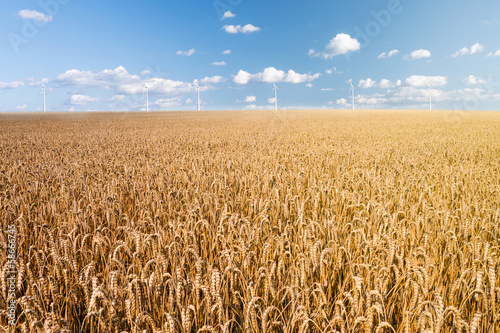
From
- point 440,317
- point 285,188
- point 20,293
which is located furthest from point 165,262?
point 285,188

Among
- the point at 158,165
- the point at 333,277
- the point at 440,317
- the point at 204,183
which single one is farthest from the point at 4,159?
the point at 440,317

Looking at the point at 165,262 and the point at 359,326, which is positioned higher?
the point at 165,262

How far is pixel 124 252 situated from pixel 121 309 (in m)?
1.40

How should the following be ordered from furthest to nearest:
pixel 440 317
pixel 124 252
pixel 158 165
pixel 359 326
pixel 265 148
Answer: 1. pixel 265 148
2. pixel 158 165
3. pixel 124 252
4. pixel 359 326
5. pixel 440 317

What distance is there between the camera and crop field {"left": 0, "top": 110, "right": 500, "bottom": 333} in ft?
7.66

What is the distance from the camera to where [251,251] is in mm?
2934

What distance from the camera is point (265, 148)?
45.0ft

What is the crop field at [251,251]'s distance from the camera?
2.34m

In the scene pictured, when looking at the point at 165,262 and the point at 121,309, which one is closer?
the point at 121,309

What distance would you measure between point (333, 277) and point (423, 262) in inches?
39.9

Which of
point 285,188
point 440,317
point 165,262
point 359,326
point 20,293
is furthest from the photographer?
point 285,188

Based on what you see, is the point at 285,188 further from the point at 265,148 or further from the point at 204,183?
the point at 265,148

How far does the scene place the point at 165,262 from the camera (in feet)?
9.48

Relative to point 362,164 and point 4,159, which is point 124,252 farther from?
point 4,159
